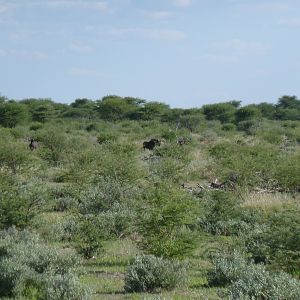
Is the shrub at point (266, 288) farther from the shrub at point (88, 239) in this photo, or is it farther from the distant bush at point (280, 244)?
the shrub at point (88, 239)

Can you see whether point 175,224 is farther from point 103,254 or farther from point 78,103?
point 78,103

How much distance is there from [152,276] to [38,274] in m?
1.62

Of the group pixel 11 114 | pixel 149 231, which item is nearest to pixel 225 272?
pixel 149 231

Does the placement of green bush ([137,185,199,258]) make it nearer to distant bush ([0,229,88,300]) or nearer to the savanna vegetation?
the savanna vegetation

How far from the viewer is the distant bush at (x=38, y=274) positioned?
8469mm

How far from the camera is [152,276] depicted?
31.7 feet

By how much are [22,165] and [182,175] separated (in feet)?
21.5

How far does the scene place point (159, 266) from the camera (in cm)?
980

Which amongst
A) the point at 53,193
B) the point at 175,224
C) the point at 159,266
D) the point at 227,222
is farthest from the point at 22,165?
the point at 159,266

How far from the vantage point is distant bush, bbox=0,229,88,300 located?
847 centimetres

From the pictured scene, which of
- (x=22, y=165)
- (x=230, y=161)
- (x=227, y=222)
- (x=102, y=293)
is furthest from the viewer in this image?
(x=22, y=165)

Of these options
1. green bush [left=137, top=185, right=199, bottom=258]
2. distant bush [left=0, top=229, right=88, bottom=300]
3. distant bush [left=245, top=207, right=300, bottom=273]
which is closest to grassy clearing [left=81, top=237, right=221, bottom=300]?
green bush [left=137, top=185, right=199, bottom=258]

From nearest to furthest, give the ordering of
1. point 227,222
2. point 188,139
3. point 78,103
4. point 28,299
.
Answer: point 28,299 < point 227,222 < point 188,139 < point 78,103

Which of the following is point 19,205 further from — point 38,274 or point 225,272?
point 225,272
